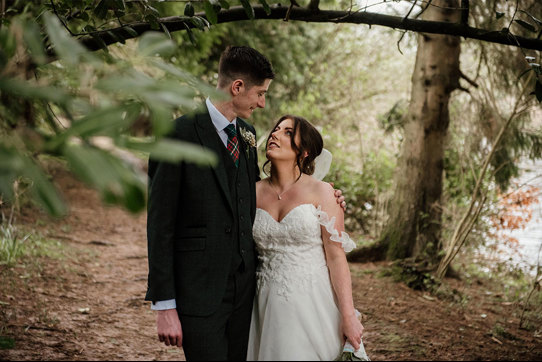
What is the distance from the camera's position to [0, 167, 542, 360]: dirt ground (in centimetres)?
382

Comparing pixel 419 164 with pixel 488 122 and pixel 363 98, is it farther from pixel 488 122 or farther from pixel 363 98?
pixel 363 98

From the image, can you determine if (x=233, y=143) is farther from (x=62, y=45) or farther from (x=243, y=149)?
(x=62, y=45)

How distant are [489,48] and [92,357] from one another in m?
5.55

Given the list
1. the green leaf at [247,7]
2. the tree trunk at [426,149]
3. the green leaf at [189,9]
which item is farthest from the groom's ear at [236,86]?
the tree trunk at [426,149]

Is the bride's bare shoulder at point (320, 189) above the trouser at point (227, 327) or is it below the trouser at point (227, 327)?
above

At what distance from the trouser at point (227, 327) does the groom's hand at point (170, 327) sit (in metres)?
0.04

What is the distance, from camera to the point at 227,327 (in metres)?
2.16

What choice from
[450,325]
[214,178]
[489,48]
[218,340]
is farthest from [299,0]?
[218,340]

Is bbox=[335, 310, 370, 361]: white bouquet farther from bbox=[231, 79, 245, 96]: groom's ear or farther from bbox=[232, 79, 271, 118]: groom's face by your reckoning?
bbox=[231, 79, 245, 96]: groom's ear

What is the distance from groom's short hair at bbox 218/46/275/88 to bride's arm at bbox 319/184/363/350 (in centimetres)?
67

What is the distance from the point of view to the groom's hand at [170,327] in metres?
2.00

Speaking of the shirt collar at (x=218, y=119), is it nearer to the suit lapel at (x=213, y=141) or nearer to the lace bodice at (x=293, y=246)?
the suit lapel at (x=213, y=141)

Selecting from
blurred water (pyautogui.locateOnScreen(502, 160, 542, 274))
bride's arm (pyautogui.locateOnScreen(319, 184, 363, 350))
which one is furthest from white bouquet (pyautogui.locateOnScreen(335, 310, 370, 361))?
blurred water (pyautogui.locateOnScreen(502, 160, 542, 274))

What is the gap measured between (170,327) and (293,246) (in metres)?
0.73
